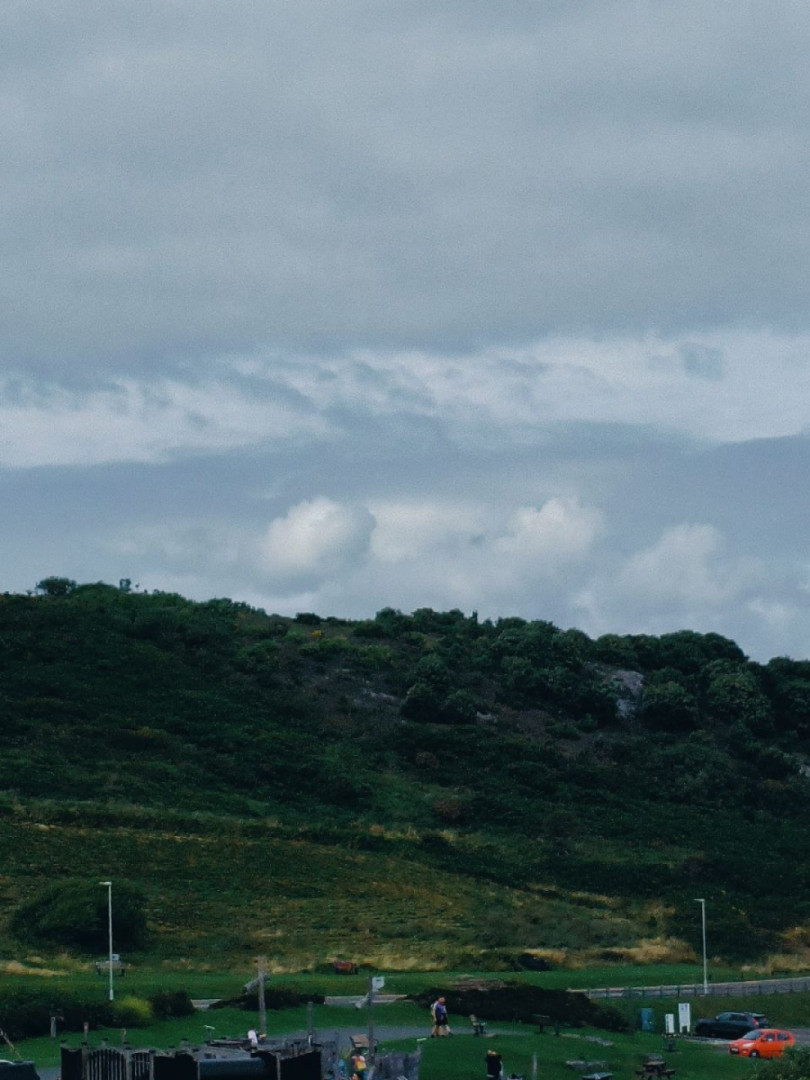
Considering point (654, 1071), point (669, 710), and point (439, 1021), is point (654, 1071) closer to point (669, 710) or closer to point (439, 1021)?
point (439, 1021)

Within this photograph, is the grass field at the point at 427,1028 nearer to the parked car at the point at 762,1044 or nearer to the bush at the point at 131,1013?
the bush at the point at 131,1013

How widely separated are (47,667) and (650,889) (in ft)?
180

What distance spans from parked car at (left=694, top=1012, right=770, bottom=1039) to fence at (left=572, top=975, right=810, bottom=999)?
4672 mm

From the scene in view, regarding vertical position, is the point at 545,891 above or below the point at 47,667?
below

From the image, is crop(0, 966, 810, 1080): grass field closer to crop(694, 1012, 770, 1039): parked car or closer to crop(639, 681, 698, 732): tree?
crop(694, 1012, 770, 1039): parked car

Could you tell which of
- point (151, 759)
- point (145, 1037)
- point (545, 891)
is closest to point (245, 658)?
point (151, 759)

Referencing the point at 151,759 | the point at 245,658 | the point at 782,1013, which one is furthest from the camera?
the point at 245,658

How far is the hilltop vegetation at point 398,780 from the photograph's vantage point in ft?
316

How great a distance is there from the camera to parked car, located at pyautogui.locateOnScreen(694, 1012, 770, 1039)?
71.3 m

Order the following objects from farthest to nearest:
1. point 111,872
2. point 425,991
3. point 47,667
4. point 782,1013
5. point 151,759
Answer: point 47,667
point 151,759
point 111,872
point 782,1013
point 425,991

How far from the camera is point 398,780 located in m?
130

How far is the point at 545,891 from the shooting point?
349ft

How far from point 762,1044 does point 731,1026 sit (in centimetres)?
537

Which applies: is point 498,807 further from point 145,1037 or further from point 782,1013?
point 145,1037
